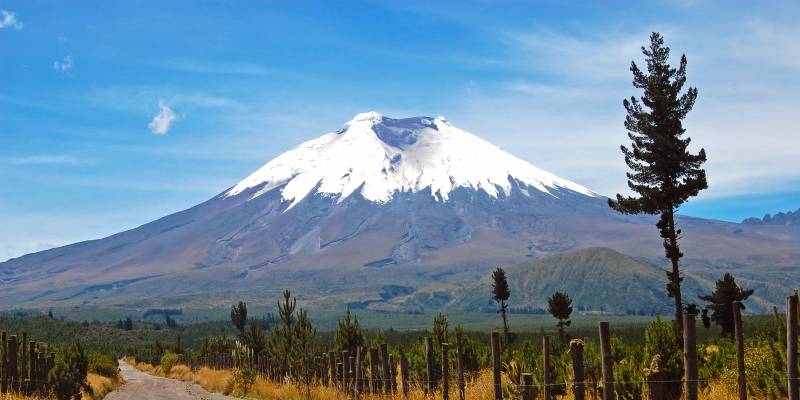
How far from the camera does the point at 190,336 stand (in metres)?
192

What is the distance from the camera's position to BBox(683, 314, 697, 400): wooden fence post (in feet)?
43.4

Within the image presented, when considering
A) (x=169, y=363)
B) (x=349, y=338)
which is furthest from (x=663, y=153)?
(x=169, y=363)

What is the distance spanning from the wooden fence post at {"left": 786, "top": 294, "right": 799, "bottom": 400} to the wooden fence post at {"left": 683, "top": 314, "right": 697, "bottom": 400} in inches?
50.9

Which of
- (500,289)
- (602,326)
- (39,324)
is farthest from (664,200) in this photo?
(39,324)

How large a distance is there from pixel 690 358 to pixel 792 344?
144 cm

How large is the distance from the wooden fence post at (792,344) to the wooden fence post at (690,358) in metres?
1.29

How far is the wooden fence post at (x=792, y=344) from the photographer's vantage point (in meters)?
12.6

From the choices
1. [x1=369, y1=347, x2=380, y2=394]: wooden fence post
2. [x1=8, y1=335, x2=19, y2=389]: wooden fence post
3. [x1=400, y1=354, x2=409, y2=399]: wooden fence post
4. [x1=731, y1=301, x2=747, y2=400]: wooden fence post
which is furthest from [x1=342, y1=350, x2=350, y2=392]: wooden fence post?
[x1=731, y1=301, x2=747, y2=400]: wooden fence post

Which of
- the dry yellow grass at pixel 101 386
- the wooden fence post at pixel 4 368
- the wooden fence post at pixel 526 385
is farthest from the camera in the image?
the dry yellow grass at pixel 101 386

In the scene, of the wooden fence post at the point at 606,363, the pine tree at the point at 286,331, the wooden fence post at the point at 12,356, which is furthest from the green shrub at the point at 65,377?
the wooden fence post at the point at 606,363

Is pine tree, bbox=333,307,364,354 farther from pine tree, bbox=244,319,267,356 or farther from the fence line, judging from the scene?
pine tree, bbox=244,319,267,356

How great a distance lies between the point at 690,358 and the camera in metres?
13.5

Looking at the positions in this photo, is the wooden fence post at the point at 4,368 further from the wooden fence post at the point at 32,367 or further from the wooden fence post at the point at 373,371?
the wooden fence post at the point at 373,371

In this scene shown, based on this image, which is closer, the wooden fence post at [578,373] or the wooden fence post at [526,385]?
the wooden fence post at [578,373]
